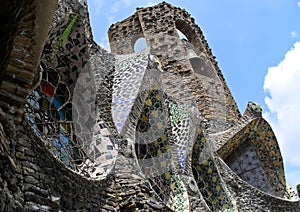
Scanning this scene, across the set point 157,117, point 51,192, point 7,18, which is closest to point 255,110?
point 157,117

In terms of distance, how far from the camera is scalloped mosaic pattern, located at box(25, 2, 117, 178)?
4.22 meters

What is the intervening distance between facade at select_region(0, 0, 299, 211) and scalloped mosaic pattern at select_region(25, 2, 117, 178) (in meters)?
0.01

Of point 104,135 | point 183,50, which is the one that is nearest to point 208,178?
point 104,135

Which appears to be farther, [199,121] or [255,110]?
[255,110]

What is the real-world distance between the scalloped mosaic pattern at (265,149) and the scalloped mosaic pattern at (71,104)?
11.9 ft

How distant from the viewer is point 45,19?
268cm

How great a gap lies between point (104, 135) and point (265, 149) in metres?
4.27

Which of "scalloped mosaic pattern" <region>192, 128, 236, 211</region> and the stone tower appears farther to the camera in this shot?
the stone tower

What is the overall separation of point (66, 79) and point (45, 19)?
2.27 m

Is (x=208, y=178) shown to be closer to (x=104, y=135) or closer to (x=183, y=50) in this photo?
(x=104, y=135)

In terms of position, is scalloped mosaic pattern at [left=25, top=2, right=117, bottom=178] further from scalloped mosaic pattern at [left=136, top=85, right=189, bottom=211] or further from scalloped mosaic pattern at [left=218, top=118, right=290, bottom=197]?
scalloped mosaic pattern at [left=218, top=118, right=290, bottom=197]

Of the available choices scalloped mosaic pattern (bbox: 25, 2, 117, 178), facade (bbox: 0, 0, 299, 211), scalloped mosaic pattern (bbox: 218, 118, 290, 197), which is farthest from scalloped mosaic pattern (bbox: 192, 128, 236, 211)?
scalloped mosaic pattern (bbox: 25, 2, 117, 178)

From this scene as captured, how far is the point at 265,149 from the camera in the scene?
8078mm

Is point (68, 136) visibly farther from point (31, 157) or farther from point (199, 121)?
point (199, 121)
